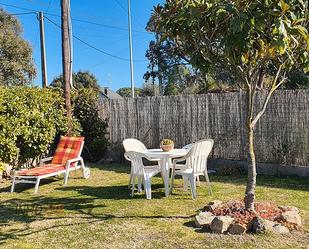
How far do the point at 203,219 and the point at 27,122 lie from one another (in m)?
5.90

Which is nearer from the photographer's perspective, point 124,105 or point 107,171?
point 107,171

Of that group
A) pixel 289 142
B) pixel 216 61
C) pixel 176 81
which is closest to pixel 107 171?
pixel 289 142

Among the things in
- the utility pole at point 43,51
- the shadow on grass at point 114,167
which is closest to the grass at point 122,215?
the shadow on grass at point 114,167

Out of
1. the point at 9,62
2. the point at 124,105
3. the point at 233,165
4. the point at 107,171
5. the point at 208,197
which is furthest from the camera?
the point at 9,62

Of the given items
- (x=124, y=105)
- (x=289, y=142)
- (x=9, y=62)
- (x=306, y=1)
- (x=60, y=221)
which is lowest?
(x=60, y=221)

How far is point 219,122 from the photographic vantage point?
1111cm

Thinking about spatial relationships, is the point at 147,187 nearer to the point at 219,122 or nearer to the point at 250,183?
the point at 250,183

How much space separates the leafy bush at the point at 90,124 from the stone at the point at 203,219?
7.85 metres

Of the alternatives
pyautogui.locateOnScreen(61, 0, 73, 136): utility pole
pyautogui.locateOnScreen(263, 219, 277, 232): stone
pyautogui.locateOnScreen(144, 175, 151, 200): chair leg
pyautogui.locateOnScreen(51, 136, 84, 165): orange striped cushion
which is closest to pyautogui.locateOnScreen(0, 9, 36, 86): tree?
pyautogui.locateOnScreen(61, 0, 73, 136): utility pole

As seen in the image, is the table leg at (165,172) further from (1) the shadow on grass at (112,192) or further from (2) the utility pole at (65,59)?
(2) the utility pole at (65,59)

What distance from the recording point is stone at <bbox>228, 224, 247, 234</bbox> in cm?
526

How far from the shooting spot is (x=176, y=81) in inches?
1663

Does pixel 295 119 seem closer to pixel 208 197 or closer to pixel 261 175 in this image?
pixel 261 175

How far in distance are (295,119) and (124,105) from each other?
5825 mm
